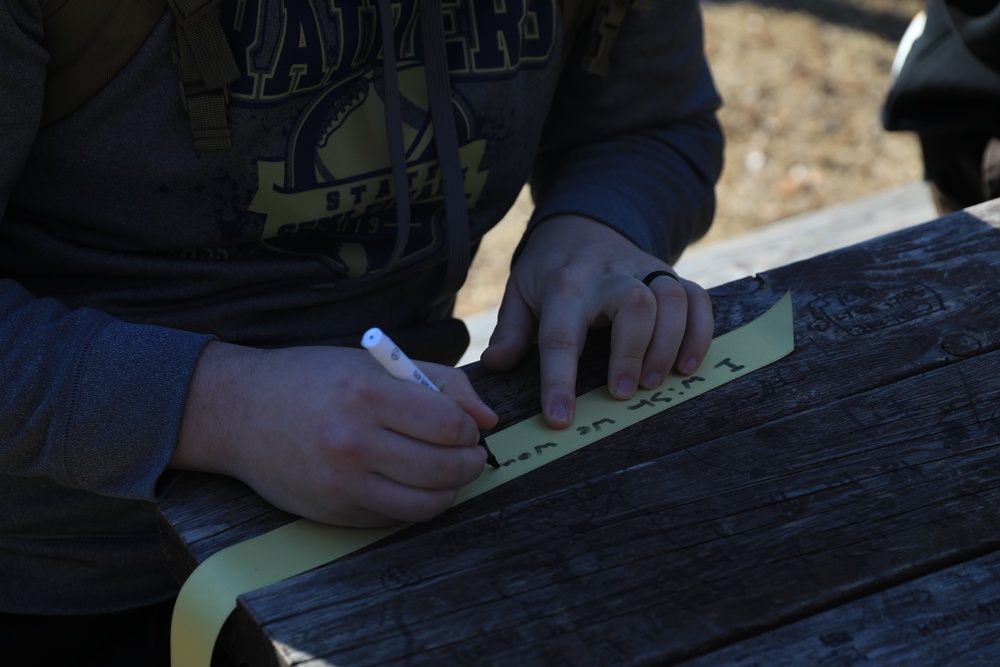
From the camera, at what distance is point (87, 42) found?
0.95 meters

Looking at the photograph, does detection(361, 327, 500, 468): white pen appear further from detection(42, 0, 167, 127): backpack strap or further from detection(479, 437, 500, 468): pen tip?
detection(42, 0, 167, 127): backpack strap

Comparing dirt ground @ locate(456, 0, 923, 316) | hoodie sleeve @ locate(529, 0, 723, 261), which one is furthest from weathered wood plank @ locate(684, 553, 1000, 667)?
dirt ground @ locate(456, 0, 923, 316)

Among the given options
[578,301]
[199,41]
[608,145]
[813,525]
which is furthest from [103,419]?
[608,145]

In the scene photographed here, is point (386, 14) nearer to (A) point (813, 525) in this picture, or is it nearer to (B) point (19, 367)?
(B) point (19, 367)

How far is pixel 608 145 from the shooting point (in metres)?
1.40

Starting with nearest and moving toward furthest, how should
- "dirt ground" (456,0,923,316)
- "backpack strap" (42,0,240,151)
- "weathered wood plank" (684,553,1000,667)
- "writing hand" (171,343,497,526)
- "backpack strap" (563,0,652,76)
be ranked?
1. "weathered wood plank" (684,553,1000,667)
2. "writing hand" (171,343,497,526)
3. "backpack strap" (42,0,240,151)
4. "backpack strap" (563,0,652,76)
5. "dirt ground" (456,0,923,316)

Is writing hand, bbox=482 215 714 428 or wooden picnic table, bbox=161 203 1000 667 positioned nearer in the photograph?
wooden picnic table, bbox=161 203 1000 667

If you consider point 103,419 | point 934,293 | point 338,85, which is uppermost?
point 338,85

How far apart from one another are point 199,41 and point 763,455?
0.63m

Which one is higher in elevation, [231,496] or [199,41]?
[199,41]

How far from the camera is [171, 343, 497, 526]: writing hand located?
0.83 meters

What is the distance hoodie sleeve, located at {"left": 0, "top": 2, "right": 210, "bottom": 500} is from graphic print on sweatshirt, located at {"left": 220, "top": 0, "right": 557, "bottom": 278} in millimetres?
199

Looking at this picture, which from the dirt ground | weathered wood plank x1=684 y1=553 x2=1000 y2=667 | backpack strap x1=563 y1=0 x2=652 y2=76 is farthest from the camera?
the dirt ground

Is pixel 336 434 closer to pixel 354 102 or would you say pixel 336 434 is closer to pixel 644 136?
pixel 354 102
